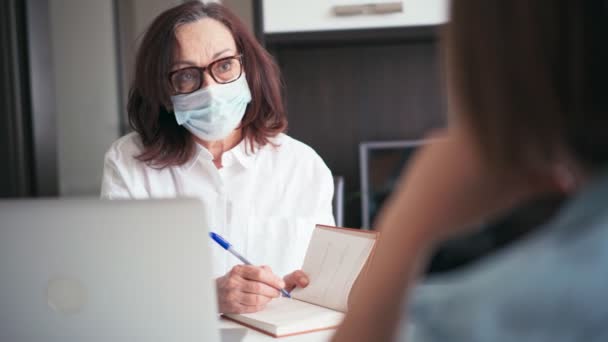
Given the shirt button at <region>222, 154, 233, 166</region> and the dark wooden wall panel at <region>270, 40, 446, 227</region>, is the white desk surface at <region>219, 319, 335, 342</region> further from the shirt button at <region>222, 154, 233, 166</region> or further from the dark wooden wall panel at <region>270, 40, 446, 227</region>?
the dark wooden wall panel at <region>270, 40, 446, 227</region>

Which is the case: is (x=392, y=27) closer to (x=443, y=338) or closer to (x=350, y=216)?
(x=350, y=216)

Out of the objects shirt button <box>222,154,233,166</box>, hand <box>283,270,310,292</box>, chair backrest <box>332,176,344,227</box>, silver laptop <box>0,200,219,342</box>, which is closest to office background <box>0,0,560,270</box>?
chair backrest <box>332,176,344,227</box>

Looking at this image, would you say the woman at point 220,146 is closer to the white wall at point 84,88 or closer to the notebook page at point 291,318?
the notebook page at point 291,318

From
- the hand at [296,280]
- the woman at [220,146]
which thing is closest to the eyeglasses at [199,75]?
the woman at [220,146]

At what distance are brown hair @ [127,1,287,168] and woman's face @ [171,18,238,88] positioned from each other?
2cm

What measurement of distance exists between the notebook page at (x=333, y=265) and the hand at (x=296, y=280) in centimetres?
1

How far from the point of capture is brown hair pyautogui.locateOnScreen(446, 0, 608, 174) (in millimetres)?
454

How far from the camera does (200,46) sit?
1796 millimetres

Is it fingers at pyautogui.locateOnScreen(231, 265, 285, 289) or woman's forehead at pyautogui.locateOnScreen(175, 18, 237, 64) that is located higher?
woman's forehead at pyautogui.locateOnScreen(175, 18, 237, 64)

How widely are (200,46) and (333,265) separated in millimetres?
777

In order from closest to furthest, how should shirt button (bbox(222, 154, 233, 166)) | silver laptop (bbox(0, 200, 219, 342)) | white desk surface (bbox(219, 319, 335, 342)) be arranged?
silver laptop (bbox(0, 200, 219, 342)) < white desk surface (bbox(219, 319, 335, 342)) < shirt button (bbox(222, 154, 233, 166))

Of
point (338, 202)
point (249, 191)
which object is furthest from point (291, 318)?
point (338, 202)

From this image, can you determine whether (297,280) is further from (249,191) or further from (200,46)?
(200,46)

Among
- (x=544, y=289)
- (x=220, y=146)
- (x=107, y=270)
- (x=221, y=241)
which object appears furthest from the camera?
(x=220, y=146)
